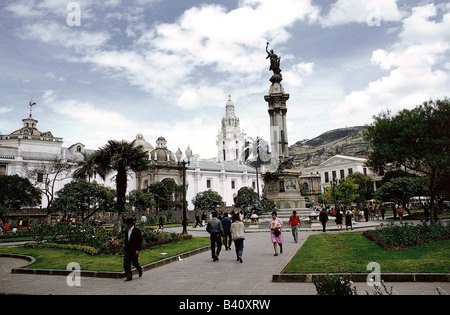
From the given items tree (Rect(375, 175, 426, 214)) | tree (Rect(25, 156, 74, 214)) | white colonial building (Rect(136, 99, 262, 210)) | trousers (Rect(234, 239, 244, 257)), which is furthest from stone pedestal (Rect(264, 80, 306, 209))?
white colonial building (Rect(136, 99, 262, 210))

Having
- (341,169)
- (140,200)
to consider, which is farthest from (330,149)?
(140,200)

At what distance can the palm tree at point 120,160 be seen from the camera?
67.4ft

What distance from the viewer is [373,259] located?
8.04 m

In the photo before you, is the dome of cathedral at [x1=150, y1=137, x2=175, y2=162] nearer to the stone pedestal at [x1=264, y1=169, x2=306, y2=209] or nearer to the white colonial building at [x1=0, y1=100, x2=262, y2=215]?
the white colonial building at [x1=0, y1=100, x2=262, y2=215]

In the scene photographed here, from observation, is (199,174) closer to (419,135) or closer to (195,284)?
(419,135)

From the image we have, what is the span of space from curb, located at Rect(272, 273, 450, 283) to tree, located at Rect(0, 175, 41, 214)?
1444 inches

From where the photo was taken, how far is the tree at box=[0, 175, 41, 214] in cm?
3488

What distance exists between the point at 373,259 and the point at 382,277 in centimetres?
172

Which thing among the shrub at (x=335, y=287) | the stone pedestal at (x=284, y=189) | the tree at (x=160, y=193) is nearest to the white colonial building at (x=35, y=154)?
the tree at (x=160, y=193)

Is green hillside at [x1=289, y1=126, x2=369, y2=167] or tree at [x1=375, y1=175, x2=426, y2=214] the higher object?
green hillside at [x1=289, y1=126, x2=369, y2=167]

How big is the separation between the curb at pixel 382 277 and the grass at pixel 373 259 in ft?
0.80

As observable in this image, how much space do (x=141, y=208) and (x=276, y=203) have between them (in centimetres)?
2806
